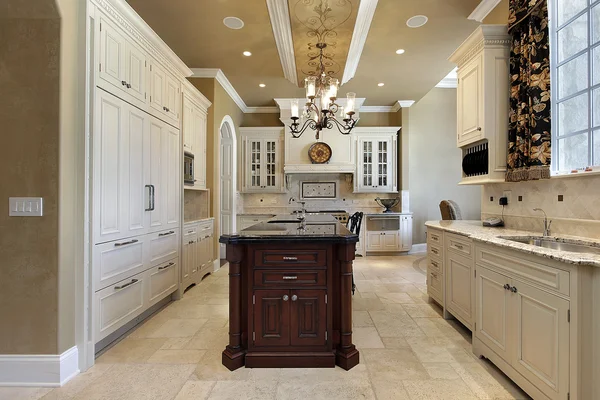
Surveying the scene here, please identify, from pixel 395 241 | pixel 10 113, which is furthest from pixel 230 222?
pixel 10 113

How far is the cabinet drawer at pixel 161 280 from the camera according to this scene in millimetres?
2996

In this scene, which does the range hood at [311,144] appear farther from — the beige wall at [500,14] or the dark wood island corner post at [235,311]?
the dark wood island corner post at [235,311]

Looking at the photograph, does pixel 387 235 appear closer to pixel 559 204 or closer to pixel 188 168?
pixel 559 204

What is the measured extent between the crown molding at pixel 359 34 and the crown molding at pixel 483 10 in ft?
3.75

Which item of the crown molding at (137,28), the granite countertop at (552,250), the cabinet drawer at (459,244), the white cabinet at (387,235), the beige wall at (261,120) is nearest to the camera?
the granite countertop at (552,250)

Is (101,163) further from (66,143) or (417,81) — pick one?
(417,81)

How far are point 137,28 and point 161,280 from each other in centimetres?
249

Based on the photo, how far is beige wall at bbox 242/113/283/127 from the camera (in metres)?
6.93

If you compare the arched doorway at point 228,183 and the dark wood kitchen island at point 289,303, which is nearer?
the dark wood kitchen island at point 289,303

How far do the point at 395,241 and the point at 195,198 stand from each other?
13.4ft

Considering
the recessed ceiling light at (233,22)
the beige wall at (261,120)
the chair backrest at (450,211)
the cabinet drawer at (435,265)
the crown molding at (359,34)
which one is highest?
the recessed ceiling light at (233,22)

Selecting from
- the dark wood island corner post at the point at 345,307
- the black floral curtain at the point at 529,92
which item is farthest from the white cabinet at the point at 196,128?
the black floral curtain at the point at 529,92

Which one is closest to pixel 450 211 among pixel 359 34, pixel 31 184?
pixel 359 34

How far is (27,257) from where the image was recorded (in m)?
1.99
